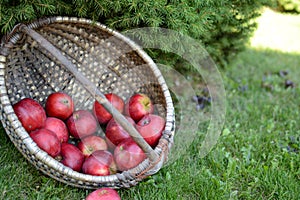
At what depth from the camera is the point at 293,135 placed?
2.26 meters

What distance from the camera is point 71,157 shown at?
1.69 metres

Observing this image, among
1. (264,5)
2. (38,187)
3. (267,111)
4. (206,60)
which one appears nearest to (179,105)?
(206,60)

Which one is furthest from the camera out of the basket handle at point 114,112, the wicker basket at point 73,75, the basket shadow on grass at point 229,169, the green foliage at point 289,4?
the green foliage at point 289,4

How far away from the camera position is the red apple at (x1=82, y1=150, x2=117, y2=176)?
5.40 feet

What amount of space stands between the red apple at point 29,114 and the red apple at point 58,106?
10 cm

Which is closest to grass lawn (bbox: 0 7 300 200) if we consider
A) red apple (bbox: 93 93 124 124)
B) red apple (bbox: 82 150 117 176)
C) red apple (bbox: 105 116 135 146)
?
red apple (bbox: 82 150 117 176)

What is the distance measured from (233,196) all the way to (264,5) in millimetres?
1432

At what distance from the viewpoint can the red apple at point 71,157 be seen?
5.48 ft

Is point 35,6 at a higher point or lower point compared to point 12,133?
higher

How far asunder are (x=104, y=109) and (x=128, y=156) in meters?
0.38

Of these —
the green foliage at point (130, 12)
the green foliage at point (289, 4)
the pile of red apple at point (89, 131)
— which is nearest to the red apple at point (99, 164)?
the pile of red apple at point (89, 131)

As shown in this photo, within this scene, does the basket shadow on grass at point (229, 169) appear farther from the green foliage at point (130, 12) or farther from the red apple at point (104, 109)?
the green foliage at point (130, 12)

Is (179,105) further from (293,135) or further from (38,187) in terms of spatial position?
(38,187)

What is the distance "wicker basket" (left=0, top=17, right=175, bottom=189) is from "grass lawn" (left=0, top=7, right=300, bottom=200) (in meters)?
0.12
